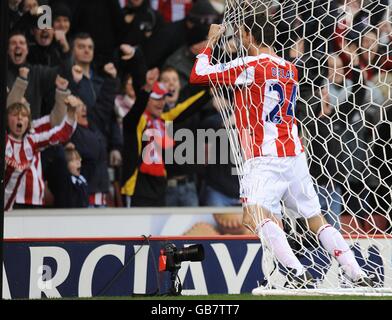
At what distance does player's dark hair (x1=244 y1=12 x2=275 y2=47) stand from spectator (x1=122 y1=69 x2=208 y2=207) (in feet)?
10.4

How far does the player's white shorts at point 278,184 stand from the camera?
6.62 meters

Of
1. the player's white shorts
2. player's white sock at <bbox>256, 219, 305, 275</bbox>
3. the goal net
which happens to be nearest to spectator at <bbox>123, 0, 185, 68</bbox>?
the goal net

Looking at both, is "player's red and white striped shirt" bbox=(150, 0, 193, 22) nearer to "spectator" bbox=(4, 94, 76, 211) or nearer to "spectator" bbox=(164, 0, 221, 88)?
"spectator" bbox=(164, 0, 221, 88)

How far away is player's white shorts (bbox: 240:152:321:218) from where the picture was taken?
21.7ft

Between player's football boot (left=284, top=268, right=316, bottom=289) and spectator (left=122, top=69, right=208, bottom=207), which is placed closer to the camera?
player's football boot (left=284, top=268, right=316, bottom=289)

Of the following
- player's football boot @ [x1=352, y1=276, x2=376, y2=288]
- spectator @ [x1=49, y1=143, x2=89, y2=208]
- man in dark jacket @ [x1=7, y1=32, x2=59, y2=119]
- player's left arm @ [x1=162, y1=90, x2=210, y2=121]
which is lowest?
player's football boot @ [x1=352, y1=276, x2=376, y2=288]

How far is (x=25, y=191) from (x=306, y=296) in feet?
13.5

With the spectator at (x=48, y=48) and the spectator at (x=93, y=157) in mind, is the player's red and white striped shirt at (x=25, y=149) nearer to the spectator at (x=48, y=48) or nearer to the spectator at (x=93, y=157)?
the spectator at (x=93, y=157)

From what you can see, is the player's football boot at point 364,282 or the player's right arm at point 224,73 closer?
the player's football boot at point 364,282

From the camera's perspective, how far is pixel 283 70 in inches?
265

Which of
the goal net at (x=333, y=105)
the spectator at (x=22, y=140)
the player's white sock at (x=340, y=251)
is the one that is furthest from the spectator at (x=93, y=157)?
the player's white sock at (x=340, y=251)

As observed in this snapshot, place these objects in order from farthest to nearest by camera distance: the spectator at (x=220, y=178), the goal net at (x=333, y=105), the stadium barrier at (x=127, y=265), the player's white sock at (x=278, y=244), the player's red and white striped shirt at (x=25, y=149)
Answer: the spectator at (x=220, y=178) < the player's red and white striped shirt at (x=25, y=149) < the stadium barrier at (x=127, y=265) < the goal net at (x=333, y=105) < the player's white sock at (x=278, y=244)
